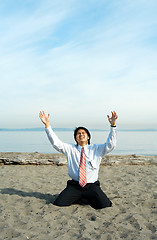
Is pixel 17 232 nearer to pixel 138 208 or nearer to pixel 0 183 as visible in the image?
pixel 138 208

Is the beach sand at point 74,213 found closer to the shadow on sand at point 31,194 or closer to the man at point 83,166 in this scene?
the shadow on sand at point 31,194

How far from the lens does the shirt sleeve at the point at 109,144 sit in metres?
4.52

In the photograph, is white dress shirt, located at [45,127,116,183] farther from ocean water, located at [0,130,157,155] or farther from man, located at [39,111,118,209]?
ocean water, located at [0,130,157,155]

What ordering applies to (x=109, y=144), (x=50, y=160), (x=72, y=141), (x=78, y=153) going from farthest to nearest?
(x=72, y=141)
(x=50, y=160)
(x=78, y=153)
(x=109, y=144)

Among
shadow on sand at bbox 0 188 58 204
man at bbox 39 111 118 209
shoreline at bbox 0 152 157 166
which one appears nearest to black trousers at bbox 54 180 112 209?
man at bbox 39 111 118 209

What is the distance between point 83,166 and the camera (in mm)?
4668

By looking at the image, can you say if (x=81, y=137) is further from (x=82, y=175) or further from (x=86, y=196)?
(x=86, y=196)

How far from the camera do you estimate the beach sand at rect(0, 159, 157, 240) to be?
3.56 m

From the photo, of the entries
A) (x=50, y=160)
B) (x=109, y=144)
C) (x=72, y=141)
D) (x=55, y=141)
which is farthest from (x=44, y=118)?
(x=72, y=141)

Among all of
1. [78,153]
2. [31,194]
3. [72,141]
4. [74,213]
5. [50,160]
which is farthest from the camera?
[72,141]

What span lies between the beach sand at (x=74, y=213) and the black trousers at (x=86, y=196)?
0.38 ft

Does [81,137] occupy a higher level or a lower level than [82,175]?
higher

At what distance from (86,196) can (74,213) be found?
43cm

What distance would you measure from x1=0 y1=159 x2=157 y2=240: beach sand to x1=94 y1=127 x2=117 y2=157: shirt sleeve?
1.15 metres
